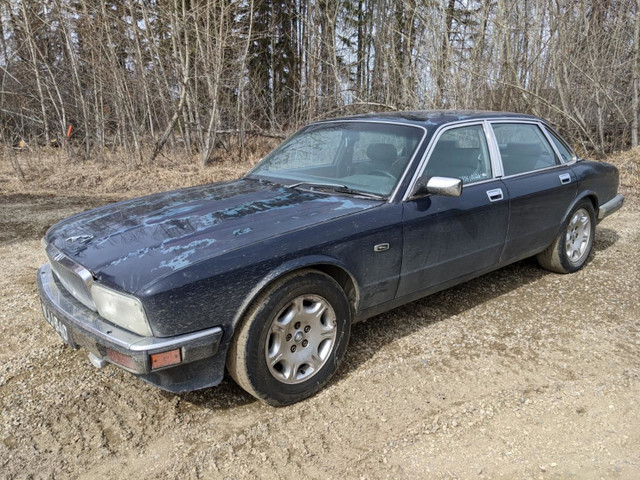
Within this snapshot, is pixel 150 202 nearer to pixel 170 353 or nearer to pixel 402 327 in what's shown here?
pixel 170 353

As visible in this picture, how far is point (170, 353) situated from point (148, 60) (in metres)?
11.9

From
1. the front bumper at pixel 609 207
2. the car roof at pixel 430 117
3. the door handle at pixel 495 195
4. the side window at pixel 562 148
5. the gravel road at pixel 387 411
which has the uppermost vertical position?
the car roof at pixel 430 117

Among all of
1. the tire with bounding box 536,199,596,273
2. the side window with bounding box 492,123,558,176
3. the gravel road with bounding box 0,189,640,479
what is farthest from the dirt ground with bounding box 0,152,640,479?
the side window with bounding box 492,123,558,176

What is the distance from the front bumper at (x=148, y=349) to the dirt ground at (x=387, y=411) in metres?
0.35

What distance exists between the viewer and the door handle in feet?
11.9

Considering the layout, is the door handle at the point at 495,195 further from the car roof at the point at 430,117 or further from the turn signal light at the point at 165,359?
the turn signal light at the point at 165,359

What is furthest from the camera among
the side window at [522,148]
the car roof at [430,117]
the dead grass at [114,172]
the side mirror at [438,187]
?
the dead grass at [114,172]

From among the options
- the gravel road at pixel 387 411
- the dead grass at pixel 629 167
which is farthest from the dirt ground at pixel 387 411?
the dead grass at pixel 629 167

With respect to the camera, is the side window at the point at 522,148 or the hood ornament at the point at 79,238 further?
the side window at the point at 522,148

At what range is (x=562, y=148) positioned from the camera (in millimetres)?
4691

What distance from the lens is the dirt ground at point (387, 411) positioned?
2268 mm

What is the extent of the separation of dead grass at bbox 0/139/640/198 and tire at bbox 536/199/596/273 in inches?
205

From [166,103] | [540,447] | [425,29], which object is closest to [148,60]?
[166,103]

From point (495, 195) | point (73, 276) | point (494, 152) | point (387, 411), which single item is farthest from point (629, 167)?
point (73, 276)
